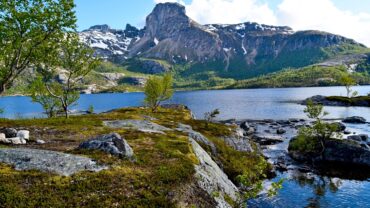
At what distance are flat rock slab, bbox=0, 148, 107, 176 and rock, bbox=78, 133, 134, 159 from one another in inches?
112

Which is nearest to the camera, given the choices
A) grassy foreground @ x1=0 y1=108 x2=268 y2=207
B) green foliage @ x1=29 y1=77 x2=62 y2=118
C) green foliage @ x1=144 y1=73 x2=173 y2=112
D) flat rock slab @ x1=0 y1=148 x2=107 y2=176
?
grassy foreground @ x1=0 y1=108 x2=268 y2=207

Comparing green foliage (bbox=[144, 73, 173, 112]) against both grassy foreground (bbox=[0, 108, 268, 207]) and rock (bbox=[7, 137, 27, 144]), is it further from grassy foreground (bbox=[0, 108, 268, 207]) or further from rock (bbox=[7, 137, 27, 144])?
rock (bbox=[7, 137, 27, 144])

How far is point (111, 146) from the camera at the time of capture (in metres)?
30.6

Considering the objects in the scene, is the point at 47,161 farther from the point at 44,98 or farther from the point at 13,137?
the point at 44,98

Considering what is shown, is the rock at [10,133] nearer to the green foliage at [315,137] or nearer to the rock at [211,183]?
the rock at [211,183]

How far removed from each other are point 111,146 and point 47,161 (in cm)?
607

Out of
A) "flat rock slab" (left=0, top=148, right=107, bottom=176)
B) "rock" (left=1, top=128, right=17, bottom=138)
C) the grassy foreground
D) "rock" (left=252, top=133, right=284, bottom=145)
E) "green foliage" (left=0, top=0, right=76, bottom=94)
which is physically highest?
"green foliage" (left=0, top=0, right=76, bottom=94)

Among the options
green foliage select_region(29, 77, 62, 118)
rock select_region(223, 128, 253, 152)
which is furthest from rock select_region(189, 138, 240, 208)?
green foliage select_region(29, 77, 62, 118)

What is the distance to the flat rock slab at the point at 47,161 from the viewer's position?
83.3 ft

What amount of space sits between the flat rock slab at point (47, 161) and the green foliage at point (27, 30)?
12.9 metres

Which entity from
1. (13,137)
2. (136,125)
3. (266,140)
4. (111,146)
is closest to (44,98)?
(136,125)

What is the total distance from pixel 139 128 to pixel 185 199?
2655 cm

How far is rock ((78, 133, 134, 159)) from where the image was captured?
1193 inches

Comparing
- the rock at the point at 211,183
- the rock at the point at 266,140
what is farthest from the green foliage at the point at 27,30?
the rock at the point at 266,140
